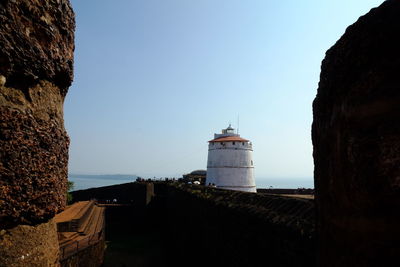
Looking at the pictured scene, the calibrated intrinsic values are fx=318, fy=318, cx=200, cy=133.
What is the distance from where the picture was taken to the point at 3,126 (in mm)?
1393

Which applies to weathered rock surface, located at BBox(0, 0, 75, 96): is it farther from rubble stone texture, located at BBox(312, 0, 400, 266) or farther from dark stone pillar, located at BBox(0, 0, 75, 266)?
rubble stone texture, located at BBox(312, 0, 400, 266)

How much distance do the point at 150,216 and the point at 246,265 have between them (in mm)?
24054

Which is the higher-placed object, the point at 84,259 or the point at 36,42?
the point at 36,42

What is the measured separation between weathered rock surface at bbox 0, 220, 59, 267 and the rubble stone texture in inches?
56.2

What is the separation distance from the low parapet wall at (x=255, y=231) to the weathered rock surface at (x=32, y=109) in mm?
3222

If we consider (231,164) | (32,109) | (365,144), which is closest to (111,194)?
(231,164)

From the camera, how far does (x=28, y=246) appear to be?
1.57m

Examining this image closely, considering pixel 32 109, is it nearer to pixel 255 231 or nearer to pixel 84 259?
pixel 255 231

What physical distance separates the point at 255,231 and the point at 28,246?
15.1ft

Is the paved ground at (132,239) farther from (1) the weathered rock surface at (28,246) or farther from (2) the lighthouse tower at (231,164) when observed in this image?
(1) the weathered rock surface at (28,246)

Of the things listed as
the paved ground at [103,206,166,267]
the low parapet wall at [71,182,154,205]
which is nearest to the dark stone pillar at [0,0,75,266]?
the paved ground at [103,206,166,267]

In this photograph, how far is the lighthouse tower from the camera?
108 feet

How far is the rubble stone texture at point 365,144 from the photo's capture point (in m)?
1.06

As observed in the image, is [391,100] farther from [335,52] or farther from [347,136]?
[335,52]
